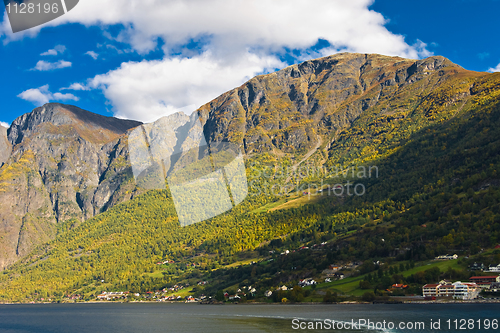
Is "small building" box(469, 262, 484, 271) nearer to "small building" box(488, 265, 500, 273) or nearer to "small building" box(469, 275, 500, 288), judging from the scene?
"small building" box(488, 265, 500, 273)

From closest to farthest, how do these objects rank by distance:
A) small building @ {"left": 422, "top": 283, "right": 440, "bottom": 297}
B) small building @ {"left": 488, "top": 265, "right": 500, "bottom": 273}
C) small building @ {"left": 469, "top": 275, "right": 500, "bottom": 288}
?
small building @ {"left": 469, "top": 275, "right": 500, "bottom": 288} < small building @ {"left": 422, "top": 283, "right": 440, "bottom": 297} < small building @ {"left": 488, "top": 265, "right": 500, "bottom": 273}

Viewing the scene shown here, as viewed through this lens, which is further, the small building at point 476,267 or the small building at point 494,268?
the small building at point 476,267

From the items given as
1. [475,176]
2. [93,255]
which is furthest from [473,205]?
[93,255]

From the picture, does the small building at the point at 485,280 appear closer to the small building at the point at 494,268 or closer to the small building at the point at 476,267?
the small building at the point at 494,268

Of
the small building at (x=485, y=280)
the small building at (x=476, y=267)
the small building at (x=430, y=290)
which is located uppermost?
the small building at (x=476, y=267)

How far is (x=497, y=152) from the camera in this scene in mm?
124750

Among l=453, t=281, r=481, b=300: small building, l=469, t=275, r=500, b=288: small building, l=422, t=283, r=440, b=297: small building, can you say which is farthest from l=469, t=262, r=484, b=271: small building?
l=422, t=283, r=440, b=297: small building

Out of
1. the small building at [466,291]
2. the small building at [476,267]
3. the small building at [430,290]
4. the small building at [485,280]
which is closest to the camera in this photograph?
the small building at [466,291]

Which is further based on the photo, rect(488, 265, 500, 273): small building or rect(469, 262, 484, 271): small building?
rect(469, 262, 484, 271): small building

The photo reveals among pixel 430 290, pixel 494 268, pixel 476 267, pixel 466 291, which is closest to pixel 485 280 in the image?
pixel 466 291

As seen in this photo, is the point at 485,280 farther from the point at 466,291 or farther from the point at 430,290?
the point at 430,290

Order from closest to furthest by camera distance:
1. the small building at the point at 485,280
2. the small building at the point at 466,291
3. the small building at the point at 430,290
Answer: the small building at the point at 466,291 < the small building at the point at 485,280 < the small building at the point at 430,290

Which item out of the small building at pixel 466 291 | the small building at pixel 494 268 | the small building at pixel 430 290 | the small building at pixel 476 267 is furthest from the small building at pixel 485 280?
the small building at pixel 430 290

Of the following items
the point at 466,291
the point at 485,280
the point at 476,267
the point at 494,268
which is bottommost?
the point at 466,291
